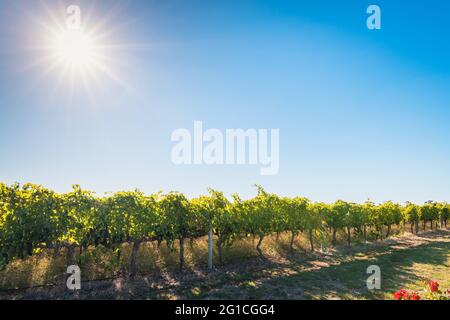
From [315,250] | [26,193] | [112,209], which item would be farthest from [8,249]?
[315,250]

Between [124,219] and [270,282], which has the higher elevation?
[124,219]

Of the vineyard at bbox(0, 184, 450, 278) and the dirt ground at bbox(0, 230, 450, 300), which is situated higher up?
the vineyard at bbox(0, 184, 450, 278)

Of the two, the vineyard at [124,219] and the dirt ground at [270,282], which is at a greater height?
the vineyard at [124,219]

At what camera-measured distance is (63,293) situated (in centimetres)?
966

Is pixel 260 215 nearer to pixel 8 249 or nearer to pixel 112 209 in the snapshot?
pixel 112 209

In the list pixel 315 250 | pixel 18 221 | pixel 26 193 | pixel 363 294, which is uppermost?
pixel 26 193

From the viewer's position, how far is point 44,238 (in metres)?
10.1

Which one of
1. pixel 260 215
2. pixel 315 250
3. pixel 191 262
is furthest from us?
pixel 315 250

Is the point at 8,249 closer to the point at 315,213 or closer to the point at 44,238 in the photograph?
the point at 44,238

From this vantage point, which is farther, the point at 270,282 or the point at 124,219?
the point at 124,219

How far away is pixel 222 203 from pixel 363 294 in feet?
26.8
